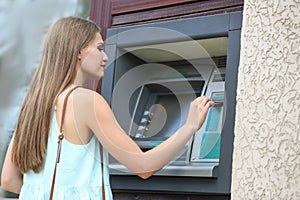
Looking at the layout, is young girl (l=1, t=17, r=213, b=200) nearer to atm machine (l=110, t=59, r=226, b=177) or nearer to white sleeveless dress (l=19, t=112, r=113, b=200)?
white sleeveless dress (l=19, t=112, r=113, b=200)

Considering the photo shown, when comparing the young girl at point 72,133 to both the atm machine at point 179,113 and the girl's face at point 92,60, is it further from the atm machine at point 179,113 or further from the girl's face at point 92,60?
the atm machine at point 179,113

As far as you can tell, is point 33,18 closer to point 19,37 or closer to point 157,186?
point 19,37

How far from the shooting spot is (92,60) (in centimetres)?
222

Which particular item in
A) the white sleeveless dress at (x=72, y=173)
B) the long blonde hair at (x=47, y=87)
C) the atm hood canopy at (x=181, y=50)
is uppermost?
the atm hood canopy at (x=181, y=50)

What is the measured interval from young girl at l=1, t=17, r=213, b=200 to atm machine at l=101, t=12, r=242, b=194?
494 mm

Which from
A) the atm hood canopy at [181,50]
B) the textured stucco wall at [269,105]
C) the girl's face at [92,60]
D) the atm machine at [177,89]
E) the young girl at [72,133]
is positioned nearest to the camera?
the textured stucco wall at [269,105]

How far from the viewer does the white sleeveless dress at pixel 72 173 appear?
80.2 inches

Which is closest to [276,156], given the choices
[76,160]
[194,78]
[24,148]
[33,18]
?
[76,160]

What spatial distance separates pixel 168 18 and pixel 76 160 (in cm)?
113

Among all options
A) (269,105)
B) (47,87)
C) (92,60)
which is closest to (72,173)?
(47,87)

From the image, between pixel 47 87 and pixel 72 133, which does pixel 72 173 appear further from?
pixel 47 87

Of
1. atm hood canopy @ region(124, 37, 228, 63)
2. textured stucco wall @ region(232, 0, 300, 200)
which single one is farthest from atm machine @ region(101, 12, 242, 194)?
textured stucco wall @ region(232, 0, 300, 200)

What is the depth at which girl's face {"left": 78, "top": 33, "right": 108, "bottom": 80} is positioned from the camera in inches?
86.4

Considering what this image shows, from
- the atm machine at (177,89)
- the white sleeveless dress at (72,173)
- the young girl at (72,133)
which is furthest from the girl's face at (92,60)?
the atm machine at (177,89)
